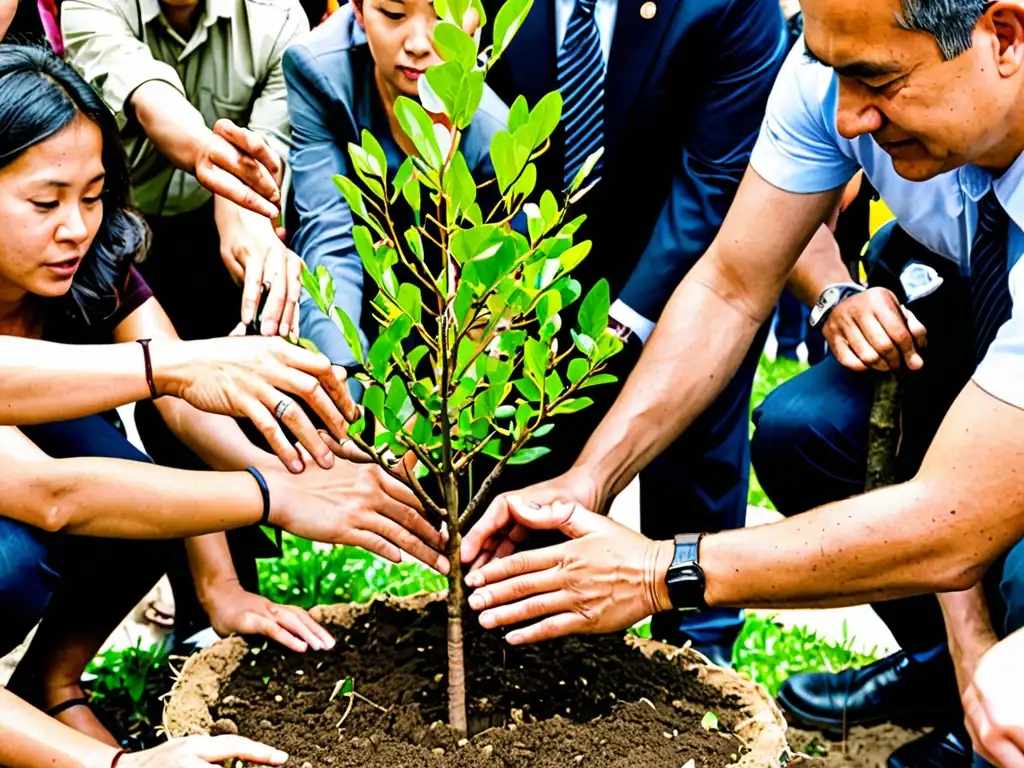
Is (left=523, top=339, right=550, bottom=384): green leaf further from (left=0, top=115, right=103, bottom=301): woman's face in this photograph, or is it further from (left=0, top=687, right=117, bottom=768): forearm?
(left=0, top=115, right=103, bottom=301): woman's face

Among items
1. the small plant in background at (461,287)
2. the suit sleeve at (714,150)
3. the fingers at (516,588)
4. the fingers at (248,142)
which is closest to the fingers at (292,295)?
the fingers at (248,142)

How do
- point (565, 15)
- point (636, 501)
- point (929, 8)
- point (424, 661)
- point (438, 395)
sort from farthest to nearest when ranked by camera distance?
1. point (636, 501)
2. point (565, 15)
3. point (424, 661)
4. point (438, 395)
5. point (929, 8)

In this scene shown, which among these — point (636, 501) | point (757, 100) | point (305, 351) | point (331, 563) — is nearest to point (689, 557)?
point (305, 351)

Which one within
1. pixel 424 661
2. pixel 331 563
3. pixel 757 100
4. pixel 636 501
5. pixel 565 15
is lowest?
pixel 636 501

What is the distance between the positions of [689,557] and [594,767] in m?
0.41

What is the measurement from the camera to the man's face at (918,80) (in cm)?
208

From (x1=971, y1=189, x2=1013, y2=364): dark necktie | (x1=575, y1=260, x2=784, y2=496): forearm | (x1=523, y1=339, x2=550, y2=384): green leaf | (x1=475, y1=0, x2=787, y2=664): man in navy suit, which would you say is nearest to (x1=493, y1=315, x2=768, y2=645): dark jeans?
(x1=475, y1=0, x2=787, y2=664): man in navy suit

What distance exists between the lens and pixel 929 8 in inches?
80.2

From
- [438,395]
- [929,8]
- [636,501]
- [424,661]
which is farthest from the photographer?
[636,501]

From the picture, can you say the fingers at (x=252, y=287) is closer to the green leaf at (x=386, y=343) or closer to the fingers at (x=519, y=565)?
the green leaf at (x=386, y=343)

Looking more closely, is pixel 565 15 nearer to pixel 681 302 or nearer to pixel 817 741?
pixel 681 302

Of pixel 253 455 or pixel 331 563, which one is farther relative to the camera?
pixel 331 563

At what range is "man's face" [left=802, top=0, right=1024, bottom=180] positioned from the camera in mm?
2084

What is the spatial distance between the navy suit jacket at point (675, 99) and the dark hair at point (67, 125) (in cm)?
100
